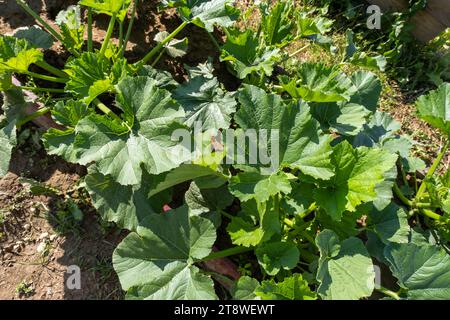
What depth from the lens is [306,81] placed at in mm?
2660

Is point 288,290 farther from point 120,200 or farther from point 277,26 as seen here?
point 277,26

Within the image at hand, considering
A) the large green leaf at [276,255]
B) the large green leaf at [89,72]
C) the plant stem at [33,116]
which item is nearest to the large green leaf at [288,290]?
the large green leaf at [276,255]

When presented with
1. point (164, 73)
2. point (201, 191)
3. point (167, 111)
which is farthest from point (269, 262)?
point (164, 73)

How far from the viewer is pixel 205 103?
2.83m

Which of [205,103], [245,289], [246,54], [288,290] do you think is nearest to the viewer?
[288,290]

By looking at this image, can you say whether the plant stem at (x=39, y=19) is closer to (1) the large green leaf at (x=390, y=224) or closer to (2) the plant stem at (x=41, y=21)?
(2) the plant stem at (x=41, y=21)

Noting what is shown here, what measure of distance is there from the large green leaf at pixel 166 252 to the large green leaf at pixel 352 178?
0.59 m

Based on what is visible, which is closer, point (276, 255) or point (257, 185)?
point (257, 185)

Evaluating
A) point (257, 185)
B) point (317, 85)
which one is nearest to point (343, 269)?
point (257, 185)

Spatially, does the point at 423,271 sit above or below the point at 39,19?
below

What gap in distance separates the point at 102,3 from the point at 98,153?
84cm

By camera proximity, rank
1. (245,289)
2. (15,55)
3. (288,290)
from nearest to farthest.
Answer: (288,290) < (245,289) < (15,55)

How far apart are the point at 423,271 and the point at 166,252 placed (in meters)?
1.27

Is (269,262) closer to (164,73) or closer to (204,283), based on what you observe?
(204,283)
